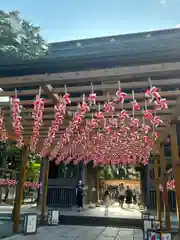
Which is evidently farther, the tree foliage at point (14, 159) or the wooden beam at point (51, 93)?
the tree foliage at point (14, 159)

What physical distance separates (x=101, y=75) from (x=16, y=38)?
18.3 ft

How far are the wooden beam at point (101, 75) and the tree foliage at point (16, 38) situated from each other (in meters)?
4.41

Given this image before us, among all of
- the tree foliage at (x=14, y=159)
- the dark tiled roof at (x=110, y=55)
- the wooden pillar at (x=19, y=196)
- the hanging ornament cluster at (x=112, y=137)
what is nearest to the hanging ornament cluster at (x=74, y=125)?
the hanging ornament cluster at (x=112, y=137)

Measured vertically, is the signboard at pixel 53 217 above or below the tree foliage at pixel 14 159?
below

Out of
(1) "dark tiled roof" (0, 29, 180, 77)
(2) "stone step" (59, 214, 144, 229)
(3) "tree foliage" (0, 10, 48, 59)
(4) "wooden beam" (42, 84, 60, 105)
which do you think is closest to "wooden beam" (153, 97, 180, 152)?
(4) "wooden beam" (42, 84, 60, 105)

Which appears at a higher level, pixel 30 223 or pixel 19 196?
pixel 19 196

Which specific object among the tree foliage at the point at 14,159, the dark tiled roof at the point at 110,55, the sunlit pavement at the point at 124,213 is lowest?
the sunlit pavement at the point at 124,213

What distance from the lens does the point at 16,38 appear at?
7.11 metres

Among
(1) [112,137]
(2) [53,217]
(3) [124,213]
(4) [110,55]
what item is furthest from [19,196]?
(3) [124,213]

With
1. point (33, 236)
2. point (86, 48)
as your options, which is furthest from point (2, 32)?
point (33, 236)

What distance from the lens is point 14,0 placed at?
23.1 feet

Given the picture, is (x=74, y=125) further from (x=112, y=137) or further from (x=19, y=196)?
(x=19, y=196)

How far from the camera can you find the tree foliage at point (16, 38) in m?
7.02

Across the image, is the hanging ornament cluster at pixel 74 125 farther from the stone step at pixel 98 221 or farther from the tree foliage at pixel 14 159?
the tree foliage at pixel 14 159
